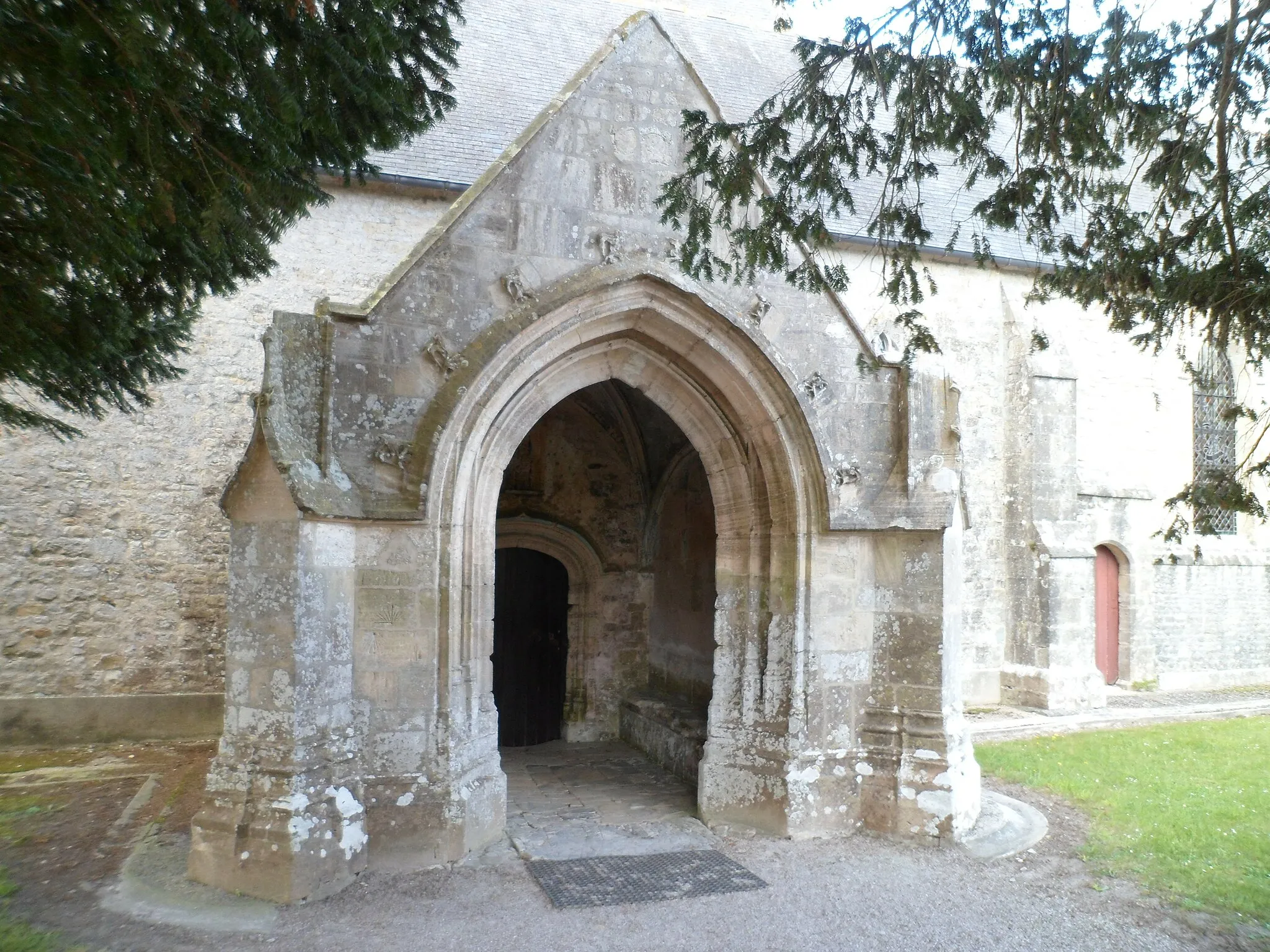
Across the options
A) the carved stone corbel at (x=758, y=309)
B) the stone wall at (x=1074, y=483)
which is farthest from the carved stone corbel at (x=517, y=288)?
the stone wall at (x=1074, y=483)

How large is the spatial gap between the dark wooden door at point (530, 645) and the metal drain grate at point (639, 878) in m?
3.68

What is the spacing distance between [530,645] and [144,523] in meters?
4.20

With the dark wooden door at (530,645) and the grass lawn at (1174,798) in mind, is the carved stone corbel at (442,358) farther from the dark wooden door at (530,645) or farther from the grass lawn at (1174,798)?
the grass lawn at (1174,798)

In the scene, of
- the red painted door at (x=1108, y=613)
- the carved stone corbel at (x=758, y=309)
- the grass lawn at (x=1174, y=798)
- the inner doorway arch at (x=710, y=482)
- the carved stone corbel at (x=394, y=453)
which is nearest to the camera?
the carved stone corbel at (x=394, y=453)

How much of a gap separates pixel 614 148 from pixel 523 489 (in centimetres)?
428

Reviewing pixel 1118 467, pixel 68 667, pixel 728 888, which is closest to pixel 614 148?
pixel 728 888

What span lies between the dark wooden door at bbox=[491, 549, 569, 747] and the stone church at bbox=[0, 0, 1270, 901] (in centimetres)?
3

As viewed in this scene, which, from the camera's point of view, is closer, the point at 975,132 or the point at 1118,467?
the point at 975,132

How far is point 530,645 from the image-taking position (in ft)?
30.6

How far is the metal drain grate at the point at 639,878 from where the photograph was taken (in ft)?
16.2

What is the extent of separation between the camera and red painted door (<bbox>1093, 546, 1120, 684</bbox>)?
524 inches

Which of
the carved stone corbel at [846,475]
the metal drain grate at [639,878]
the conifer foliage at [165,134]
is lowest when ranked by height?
the metal drain grate at [639,878]

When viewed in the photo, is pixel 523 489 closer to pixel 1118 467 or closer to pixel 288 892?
pixel 288 892

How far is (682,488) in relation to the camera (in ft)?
28.5
